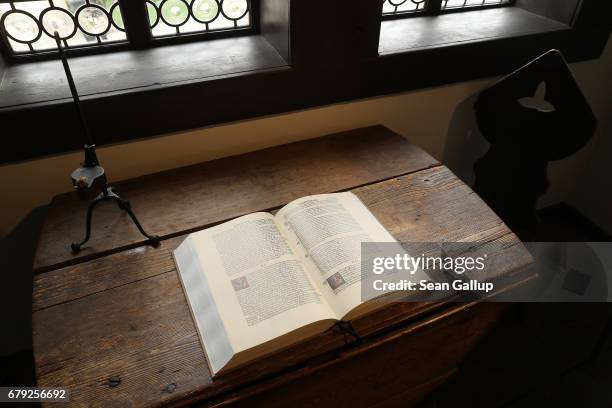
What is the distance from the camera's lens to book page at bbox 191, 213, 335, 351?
0.81m

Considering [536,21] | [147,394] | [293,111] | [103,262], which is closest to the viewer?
[147,394]

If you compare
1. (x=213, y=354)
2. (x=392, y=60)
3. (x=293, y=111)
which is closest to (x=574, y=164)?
(x=392, y=60)

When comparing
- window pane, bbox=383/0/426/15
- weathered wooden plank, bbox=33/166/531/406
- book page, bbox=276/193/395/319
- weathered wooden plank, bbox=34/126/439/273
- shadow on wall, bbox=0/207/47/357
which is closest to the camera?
weathered wooden plank, bbox=33/166/531/406

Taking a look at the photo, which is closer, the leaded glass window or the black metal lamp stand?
the black metal lamp stand

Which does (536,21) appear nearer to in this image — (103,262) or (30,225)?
(103,262)

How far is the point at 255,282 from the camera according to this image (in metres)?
0.88

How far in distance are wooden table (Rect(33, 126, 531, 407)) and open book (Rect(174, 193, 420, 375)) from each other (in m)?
0.04

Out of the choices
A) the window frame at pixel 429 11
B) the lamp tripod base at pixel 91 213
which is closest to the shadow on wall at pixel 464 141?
the window frame at pixel 429 11

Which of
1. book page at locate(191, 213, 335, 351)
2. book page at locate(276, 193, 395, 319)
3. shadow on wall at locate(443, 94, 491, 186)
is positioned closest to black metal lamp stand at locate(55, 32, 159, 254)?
book page at locate(191, 213, 335, 351)

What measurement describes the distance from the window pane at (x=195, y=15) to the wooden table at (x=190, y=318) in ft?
1.39

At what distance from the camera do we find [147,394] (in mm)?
755

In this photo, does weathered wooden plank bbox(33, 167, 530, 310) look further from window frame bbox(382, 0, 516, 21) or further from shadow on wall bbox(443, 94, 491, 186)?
window frame bbox(382, 0, 516, 21)

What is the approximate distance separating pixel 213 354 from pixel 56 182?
72 cm

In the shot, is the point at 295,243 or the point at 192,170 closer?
the point at 295,243
